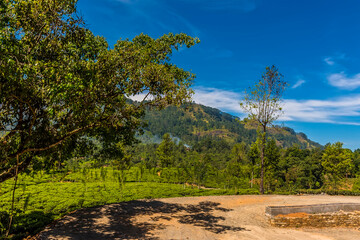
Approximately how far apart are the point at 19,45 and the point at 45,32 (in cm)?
151

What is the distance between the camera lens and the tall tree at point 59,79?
598cm

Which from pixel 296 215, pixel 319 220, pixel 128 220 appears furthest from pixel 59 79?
pixel 319 220

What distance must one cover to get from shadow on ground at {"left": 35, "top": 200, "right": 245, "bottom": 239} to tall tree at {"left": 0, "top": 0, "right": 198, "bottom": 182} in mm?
3658

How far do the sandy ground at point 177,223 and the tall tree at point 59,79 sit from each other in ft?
13.2

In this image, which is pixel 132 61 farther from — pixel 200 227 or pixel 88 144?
pixel 200 227

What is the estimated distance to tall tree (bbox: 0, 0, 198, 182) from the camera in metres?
5.98

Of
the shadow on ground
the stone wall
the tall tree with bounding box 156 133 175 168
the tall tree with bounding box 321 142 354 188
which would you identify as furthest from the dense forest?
the tall tree with bounding box 156 133 175 168

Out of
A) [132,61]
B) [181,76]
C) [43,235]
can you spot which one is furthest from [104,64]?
[43,235]

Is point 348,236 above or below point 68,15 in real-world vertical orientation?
below

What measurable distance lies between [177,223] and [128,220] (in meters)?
2.77

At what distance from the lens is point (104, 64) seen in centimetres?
868

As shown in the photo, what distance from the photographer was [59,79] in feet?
20.3

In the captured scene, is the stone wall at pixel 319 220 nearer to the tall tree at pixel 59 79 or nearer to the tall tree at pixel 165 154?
the tall tree at pixel 59 79

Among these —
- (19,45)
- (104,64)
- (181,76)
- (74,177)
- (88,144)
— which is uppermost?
(181,76)
